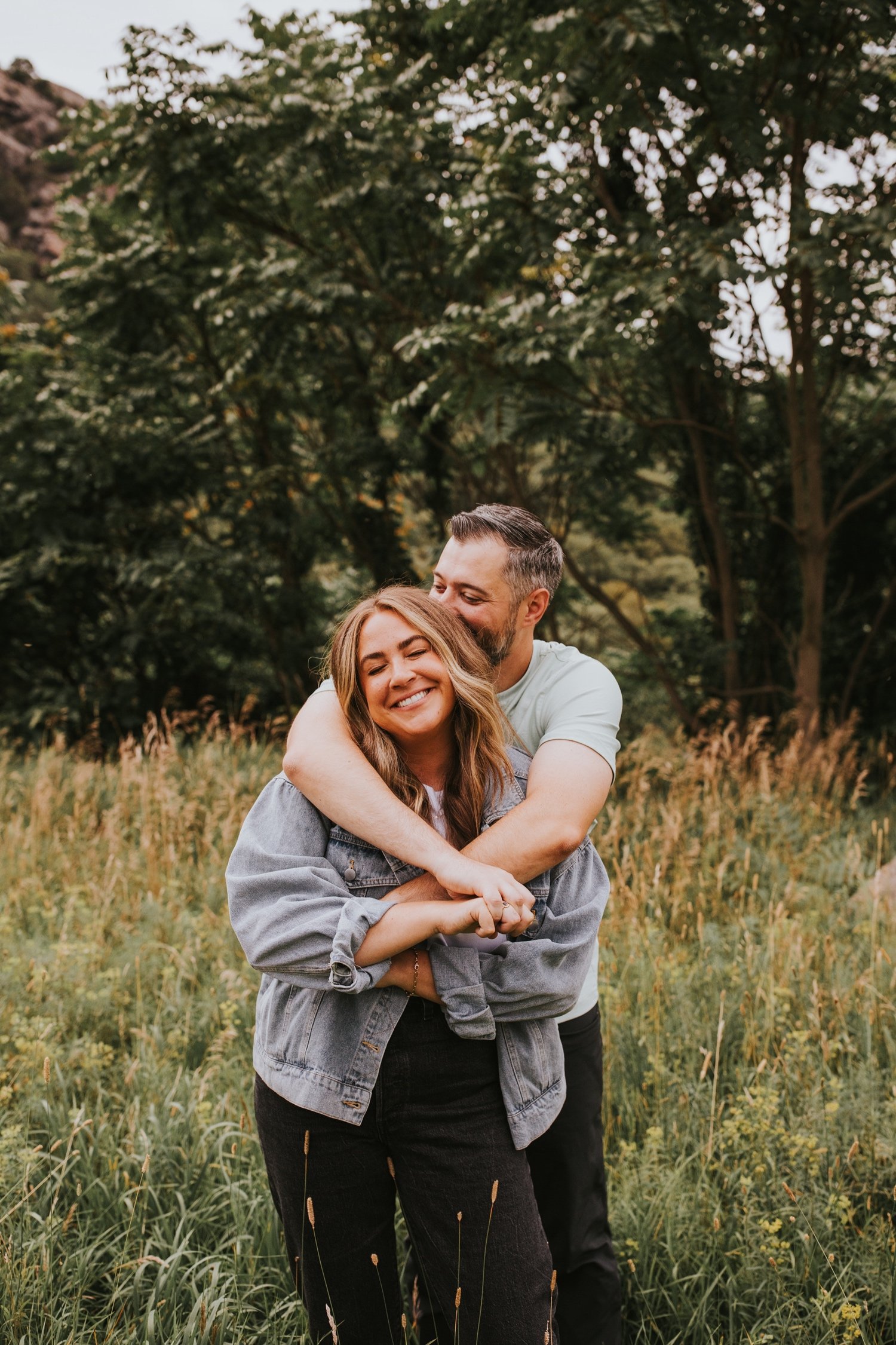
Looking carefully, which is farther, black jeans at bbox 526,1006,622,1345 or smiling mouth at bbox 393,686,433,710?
black jeans at bbox 526,1006,622,1345

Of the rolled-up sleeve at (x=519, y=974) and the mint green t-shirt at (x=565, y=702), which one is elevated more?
the mint green t-shirt at (x=565, y=702)

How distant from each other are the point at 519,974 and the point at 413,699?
21.0 inches

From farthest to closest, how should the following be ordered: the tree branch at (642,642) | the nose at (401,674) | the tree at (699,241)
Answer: the tree branch at (642,642) → the tree at (699,241) → the nose at (401,674)

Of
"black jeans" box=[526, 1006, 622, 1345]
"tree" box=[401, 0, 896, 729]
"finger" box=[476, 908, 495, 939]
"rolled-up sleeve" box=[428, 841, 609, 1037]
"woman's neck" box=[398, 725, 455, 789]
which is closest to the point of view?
"finger" box=[476, 908, 495, 939]

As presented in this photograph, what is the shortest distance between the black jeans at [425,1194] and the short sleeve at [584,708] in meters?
0.58

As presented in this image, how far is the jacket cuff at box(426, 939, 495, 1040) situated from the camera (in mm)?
1483

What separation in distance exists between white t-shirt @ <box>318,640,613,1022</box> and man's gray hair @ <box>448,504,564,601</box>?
178 mm

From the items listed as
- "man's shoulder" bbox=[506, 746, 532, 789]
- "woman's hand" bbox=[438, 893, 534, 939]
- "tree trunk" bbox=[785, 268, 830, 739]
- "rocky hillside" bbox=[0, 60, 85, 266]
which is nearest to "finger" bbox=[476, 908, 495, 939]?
"woman's hand" bbox=[438, 893, 534, 939]

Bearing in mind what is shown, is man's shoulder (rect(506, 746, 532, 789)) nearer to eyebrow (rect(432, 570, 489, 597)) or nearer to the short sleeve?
the short sleeve

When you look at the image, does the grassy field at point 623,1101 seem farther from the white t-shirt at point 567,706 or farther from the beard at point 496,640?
the beard at point 496,640

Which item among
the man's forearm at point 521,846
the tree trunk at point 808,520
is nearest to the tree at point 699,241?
the tree trunk at point 808,520

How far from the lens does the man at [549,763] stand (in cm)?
159

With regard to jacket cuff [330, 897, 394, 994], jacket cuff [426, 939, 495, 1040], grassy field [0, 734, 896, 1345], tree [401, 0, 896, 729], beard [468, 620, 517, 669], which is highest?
tree [401, 0, 896, 729]

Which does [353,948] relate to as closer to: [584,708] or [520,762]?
[520,762]
